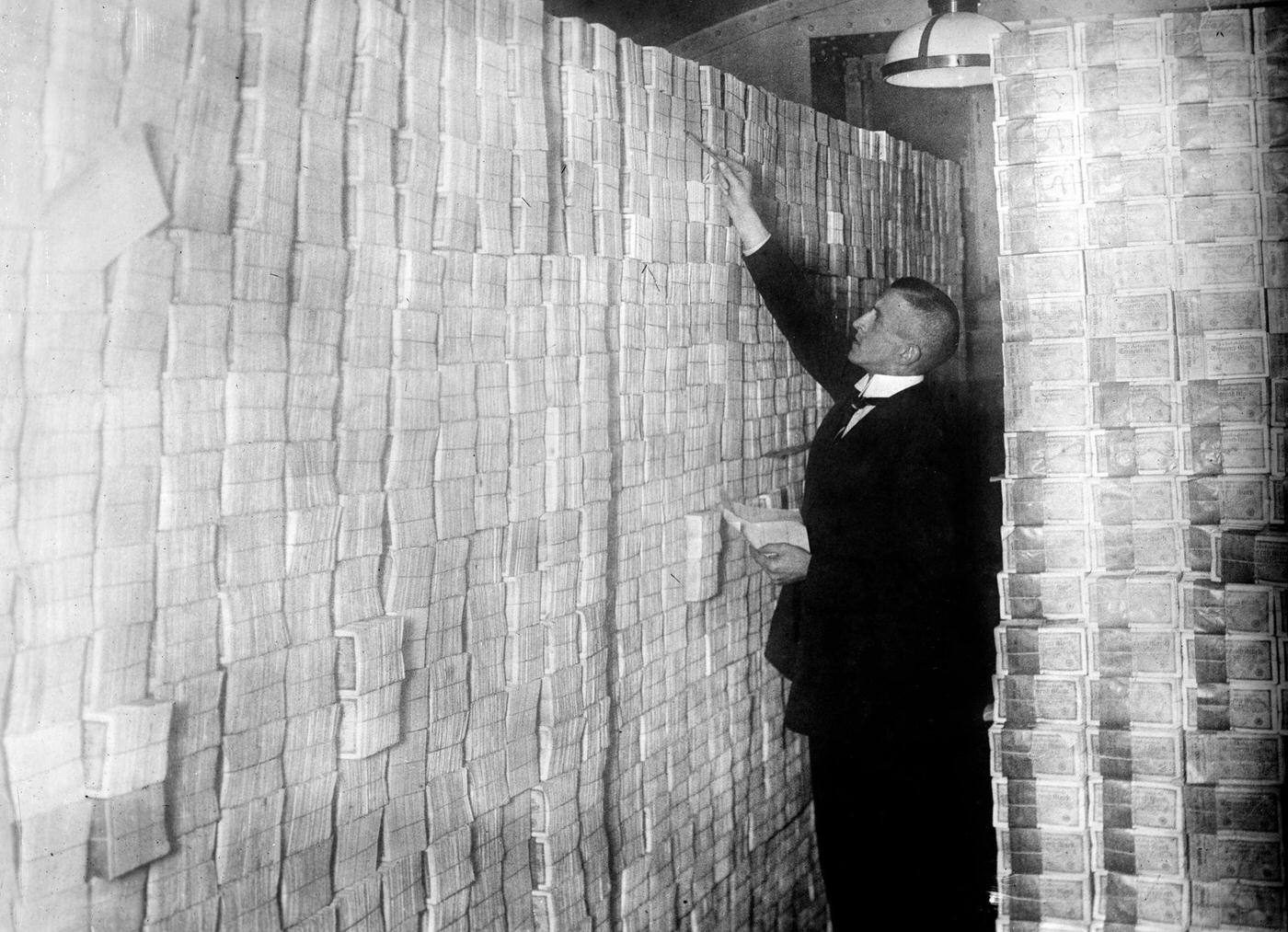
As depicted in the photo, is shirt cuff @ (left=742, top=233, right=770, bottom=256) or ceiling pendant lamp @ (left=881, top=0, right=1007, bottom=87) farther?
ceiling pendant lamp @ (left=881, top=0, right=1007, bottom=87)

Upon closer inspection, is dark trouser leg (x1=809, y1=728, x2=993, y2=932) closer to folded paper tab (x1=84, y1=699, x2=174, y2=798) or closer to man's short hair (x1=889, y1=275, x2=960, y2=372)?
man's short hair (x1=889, y1=275, x2=960, y2=372)

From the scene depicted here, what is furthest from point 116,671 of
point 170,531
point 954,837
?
point 954,837

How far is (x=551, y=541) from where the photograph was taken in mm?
2627

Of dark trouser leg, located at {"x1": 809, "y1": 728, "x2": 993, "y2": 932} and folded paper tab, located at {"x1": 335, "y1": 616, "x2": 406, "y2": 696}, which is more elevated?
folded paper tab, located at {"x1": 335, "y1": 616, "x2": 406, "y2": 696}

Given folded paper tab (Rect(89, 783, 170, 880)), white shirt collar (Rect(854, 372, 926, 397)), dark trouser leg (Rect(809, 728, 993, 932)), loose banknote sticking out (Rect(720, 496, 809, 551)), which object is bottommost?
dark trouser leg (Rect(809, 728, 993, 932))

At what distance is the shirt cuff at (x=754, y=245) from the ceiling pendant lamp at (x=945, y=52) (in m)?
1.73

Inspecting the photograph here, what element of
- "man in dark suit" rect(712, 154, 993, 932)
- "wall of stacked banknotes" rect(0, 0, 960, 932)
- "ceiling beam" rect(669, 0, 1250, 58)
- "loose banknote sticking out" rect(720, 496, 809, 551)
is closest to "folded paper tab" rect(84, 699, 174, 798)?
"wall of stacked banknotes" rect(0, 0, 960, 932)

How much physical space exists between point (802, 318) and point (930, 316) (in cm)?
38

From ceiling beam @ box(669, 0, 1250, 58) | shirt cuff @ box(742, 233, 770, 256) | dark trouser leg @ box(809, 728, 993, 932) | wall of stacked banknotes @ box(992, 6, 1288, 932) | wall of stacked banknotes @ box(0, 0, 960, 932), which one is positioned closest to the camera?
wall of stacked banknotes @ box(0, 0, 960, 932)

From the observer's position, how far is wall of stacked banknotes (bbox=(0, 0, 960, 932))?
1.58 m

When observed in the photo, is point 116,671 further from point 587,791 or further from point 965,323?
point 965,323

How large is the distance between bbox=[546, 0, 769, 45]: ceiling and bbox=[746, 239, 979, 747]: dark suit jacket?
2.42m

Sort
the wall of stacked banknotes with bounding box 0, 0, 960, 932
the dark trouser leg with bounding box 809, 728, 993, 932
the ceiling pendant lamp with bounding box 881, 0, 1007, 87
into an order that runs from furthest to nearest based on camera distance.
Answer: the ceiling pendant lamp with bounding box 881, 0, 1007, 87
the dark trouser leg with bounding box 809, 728, 993, 932
the wall of stacked banknotes with bounding box 0, 0, 960, 932

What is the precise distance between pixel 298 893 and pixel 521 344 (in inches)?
44.9
